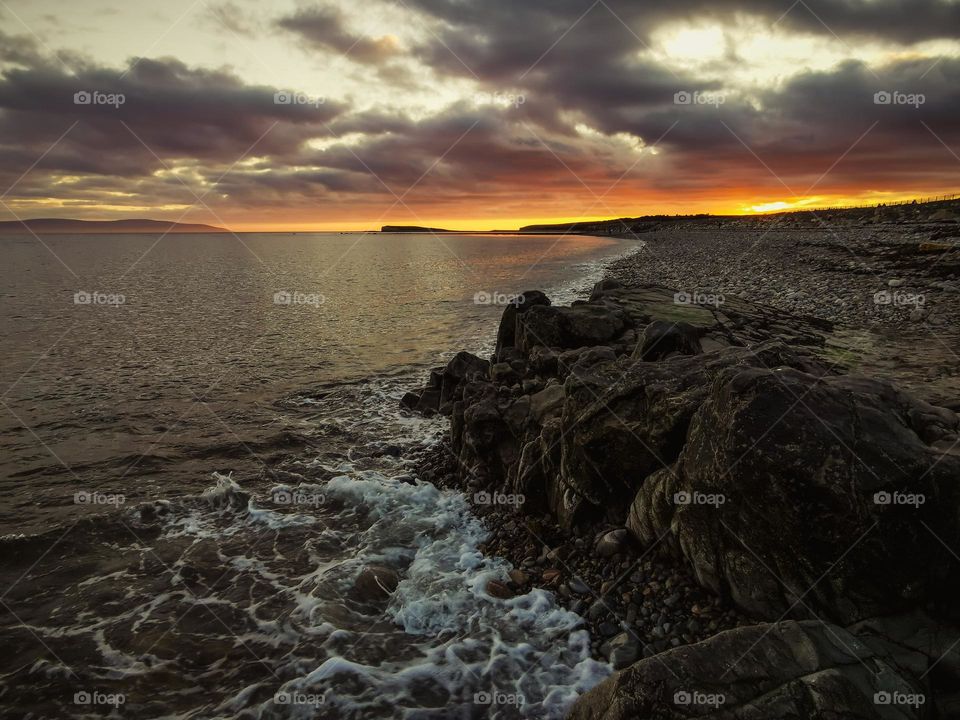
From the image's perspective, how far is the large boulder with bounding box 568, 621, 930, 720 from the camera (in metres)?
5.36

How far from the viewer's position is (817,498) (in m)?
7.07

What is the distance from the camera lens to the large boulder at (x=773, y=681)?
17.6ft

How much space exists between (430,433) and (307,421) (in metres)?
5.21

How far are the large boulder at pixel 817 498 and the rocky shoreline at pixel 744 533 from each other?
0.02 m

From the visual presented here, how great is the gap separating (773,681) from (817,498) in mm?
2625

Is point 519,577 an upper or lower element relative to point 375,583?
upper

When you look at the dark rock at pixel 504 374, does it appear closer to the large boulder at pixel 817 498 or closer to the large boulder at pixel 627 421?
the large boulder at pixel 627 421

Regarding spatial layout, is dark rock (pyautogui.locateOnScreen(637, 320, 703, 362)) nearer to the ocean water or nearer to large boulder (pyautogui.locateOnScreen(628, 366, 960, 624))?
large boulder (pyautogui.locateOnScreen(628, 366, 960, 624))

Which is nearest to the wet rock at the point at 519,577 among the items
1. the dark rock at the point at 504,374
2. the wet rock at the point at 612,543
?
the wet rock at the point at 612,543

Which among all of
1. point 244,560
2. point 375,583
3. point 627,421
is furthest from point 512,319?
point 244,560

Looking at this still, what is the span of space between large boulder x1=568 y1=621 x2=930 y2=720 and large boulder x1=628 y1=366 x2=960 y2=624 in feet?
3.34

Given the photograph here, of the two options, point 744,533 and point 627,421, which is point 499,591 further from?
point 744,533

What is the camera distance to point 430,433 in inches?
738


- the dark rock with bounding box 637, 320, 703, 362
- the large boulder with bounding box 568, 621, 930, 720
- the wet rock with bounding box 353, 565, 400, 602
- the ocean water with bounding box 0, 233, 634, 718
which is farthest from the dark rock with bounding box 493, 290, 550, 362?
the large boulder with bounding box 568, 621, 930, 720
